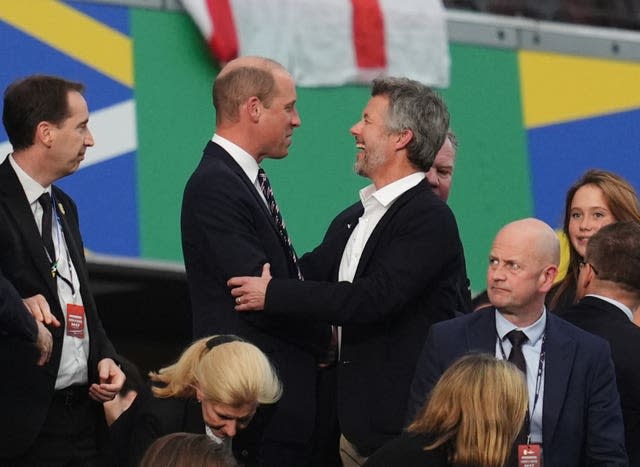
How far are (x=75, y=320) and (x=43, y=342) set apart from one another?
1.02 ft

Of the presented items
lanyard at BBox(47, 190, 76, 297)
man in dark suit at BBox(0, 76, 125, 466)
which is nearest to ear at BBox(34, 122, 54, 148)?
man in dark suit at BBox(0, 76, 125, 466)

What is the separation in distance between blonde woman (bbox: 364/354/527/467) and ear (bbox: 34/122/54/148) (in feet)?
4.68

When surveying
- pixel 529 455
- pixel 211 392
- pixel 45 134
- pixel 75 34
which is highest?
pixel 75 34

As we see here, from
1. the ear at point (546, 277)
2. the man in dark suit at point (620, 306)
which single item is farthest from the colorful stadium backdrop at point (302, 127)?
the ear at point (546, 277)

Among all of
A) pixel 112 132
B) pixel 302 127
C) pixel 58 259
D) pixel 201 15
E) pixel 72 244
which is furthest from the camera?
pixel 302 127

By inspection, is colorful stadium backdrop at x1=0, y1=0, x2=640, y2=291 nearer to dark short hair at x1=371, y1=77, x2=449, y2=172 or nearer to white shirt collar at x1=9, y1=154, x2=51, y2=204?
white shirt collar at x1=9, y1=154, x2=51, y2=204

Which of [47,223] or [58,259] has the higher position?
[47,223]

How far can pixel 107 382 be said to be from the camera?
204 inches

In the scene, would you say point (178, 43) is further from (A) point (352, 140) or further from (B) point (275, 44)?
(A) point (352, 140)

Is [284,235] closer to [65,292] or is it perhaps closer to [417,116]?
[417,116]

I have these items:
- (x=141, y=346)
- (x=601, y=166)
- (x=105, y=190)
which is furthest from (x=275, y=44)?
(x=601, y=166)

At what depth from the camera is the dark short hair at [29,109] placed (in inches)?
203

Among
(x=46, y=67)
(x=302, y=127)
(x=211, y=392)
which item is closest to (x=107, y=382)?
(x=211, y=392)

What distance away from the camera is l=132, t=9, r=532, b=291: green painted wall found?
650 centimetres
